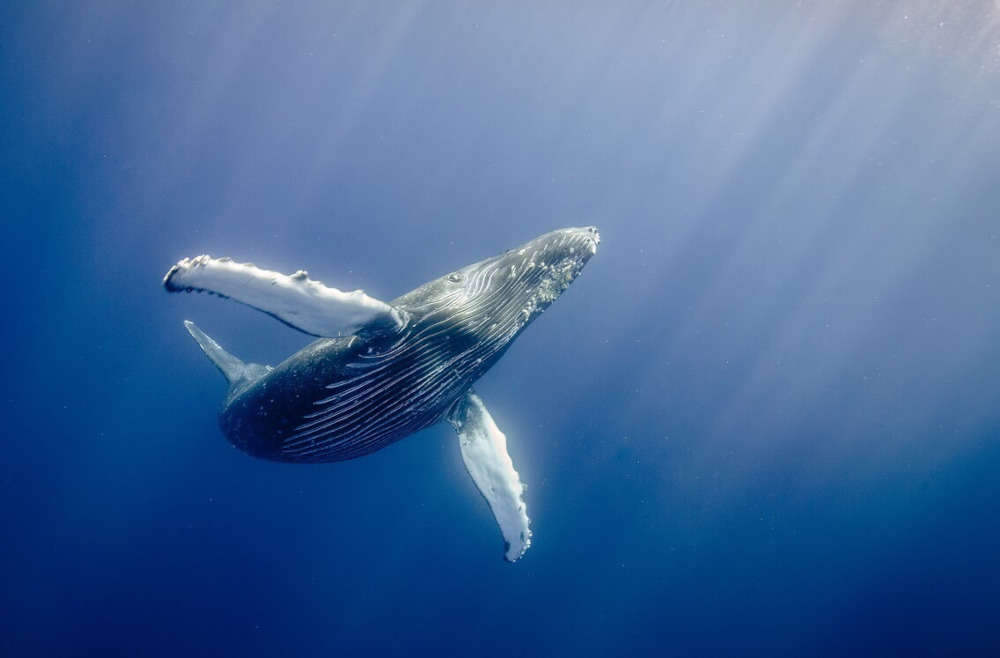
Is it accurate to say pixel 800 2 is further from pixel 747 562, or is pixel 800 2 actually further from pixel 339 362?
pixel 339 362

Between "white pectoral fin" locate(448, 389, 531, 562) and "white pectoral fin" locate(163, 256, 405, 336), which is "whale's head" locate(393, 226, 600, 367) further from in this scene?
"white pectoral fin" locate(448, 389, 531, 562)

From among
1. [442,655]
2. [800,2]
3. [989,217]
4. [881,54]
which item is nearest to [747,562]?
[442,655]

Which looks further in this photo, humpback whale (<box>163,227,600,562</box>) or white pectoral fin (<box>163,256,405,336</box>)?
humpback whale (<box>163,227,600,562</box>)

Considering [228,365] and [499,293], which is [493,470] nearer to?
[499,293]

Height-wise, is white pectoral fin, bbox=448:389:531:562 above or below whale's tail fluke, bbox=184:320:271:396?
above

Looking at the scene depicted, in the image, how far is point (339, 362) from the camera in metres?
4.72

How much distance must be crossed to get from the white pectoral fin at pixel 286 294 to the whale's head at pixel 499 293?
0.63 m

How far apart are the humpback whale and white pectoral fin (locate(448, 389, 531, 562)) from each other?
0.30 metres

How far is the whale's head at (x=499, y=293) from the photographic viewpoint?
490cm

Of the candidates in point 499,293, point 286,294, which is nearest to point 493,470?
point 499,293

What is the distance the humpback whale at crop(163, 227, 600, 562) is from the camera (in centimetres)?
418

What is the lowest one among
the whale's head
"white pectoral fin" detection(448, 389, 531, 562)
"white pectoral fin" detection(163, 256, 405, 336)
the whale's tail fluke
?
the whale's tail fluke

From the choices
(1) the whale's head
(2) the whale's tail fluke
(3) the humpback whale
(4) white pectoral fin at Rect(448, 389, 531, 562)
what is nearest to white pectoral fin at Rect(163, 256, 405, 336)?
(3) the humpback whale

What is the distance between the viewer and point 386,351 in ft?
15.3
